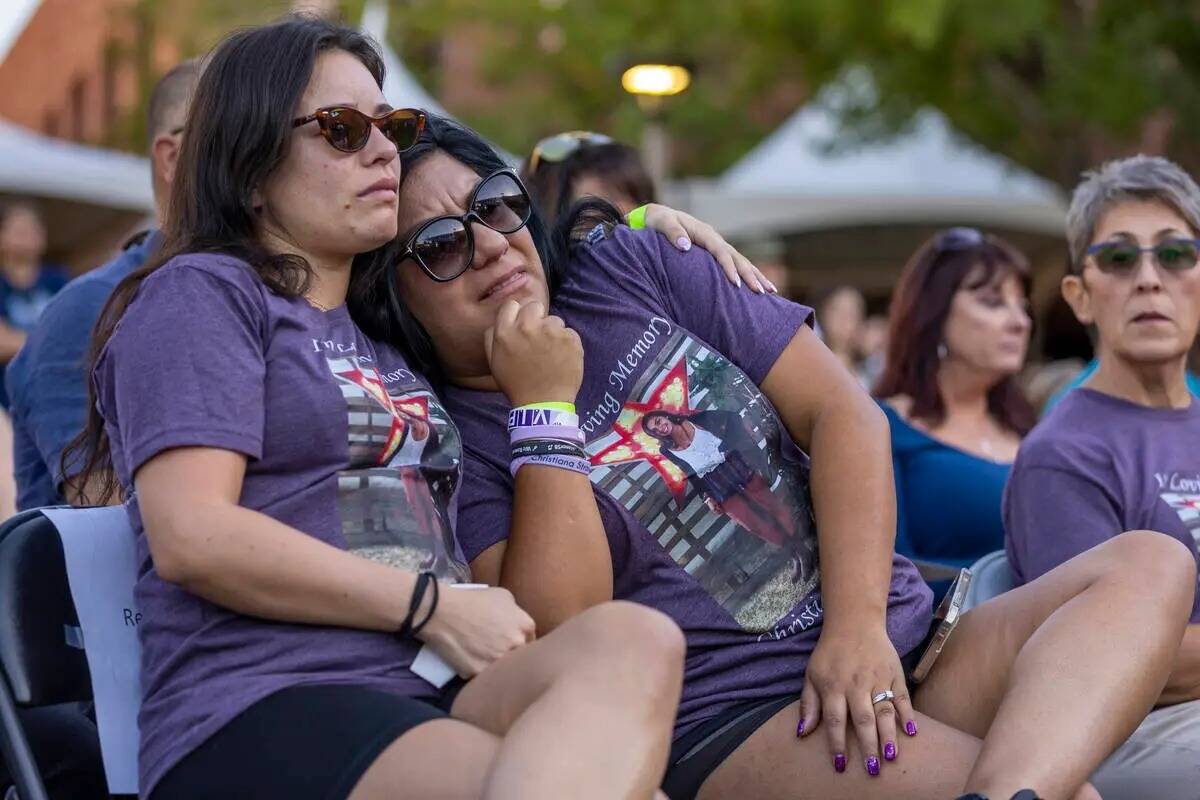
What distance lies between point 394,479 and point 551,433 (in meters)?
0.30

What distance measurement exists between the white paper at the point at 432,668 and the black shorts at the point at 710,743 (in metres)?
0.50

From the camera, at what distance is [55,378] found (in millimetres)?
3715

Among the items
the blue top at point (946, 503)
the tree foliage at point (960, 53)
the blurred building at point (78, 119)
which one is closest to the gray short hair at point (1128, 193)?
the blue top at point (946, 503)

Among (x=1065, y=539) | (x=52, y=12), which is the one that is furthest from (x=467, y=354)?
(x=52, y=12)

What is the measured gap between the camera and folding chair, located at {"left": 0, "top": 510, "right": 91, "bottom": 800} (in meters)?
2.40

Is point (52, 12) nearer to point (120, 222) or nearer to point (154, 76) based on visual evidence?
point (154, 76)

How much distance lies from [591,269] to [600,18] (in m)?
11.6

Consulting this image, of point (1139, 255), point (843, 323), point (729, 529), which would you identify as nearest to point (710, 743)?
point (729, 529)

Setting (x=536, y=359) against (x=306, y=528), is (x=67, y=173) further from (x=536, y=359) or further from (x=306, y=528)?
(x=306, y=528)

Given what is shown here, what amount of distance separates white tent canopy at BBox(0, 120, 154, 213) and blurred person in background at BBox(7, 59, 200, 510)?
8853 mm

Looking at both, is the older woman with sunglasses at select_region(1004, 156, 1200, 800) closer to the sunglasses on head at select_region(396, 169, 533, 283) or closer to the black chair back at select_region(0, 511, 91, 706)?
the sunglasses on head at select_region(396, 169, 533, 283)

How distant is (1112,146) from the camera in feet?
45.3

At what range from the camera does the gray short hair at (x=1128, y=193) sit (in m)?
3.65

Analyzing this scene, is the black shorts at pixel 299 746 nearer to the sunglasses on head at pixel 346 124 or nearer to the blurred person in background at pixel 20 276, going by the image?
the sunglasses on head at pixel 346 124
